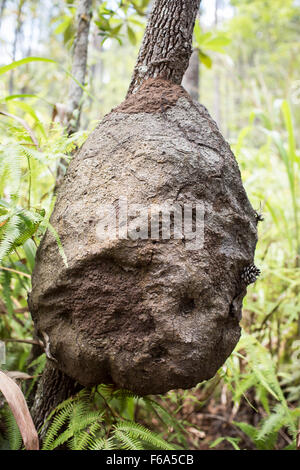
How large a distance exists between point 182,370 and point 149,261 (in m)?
0.43

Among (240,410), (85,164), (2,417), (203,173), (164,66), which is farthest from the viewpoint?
(240,410)

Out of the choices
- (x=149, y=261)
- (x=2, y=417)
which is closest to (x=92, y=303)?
(x=149, y=261)

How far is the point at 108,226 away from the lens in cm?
136

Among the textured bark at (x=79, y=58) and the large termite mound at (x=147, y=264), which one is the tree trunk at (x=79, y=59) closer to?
the textured bark at (x=79, y=58)

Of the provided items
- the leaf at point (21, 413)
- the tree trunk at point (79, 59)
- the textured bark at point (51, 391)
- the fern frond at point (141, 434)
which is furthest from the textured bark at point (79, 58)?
the fern frond at point (141, 434)

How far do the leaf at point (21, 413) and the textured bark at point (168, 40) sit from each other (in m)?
1.50

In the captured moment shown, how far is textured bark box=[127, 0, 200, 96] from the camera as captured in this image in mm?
1648

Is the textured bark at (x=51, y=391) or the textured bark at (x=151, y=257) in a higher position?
the textured bark at (x=151, y=257)

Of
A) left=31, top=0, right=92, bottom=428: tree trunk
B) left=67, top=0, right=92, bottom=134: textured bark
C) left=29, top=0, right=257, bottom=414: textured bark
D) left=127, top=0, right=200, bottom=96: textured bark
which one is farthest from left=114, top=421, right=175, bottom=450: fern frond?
left=67, top=0, right=92, bottom=134: textured bark

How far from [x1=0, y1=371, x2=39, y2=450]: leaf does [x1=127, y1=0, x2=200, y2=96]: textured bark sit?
4.91ft

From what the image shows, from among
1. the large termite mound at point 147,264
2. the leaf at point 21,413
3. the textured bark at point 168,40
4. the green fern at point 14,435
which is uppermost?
the textured bark at point 168,40

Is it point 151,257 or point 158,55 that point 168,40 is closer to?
point 158,55

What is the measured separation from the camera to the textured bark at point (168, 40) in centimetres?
165
